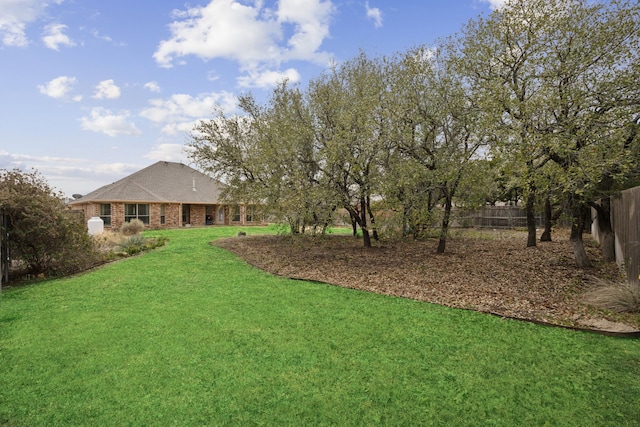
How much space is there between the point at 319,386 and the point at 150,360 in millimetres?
2010

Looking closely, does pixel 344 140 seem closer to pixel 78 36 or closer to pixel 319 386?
pixel 319 386

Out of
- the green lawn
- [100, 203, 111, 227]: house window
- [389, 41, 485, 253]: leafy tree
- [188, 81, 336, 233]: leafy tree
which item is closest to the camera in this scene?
the green lawn

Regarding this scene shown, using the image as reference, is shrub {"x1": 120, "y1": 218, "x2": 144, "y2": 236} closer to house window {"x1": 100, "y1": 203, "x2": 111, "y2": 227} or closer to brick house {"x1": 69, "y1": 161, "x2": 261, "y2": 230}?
brick house {"x1": 69, "y1": 161, "x2": 261, "y2": 230}

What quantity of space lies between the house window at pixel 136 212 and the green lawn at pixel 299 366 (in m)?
20.5

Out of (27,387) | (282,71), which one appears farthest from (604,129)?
(282,71)

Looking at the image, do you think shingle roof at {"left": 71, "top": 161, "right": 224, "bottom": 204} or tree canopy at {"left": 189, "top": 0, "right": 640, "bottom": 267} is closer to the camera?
tree canopy at {"left": 189, "top": 0, "right": 640, "bottom": 267}

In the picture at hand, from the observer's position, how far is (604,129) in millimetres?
6582

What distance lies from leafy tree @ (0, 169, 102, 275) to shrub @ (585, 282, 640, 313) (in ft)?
37.0

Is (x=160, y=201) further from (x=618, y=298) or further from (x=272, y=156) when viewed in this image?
A: (x=618, y=298)

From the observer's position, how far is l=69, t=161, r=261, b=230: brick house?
2520 cm

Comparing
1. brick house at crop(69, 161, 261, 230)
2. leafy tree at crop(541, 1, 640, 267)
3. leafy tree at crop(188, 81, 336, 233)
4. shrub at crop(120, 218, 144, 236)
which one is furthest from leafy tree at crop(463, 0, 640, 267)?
shrub at crop(120, 218, 144, 236)

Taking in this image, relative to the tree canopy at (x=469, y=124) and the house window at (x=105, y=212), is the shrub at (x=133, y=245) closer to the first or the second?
the tree canopy at (x=469, y=124)

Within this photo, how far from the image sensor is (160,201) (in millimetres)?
26453

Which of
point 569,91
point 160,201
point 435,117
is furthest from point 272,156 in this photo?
point 160,201
